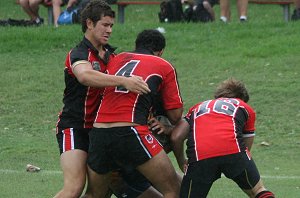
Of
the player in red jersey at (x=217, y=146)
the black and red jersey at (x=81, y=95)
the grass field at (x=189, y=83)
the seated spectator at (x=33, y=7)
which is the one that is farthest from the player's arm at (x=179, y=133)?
the seated spectator at (x=33, y=7)

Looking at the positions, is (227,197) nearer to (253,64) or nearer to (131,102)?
(131,102)

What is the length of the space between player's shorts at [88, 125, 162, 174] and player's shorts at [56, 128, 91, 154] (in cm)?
36

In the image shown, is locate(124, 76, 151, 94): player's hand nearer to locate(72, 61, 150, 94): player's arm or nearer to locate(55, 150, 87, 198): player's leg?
locate(72, 61, 150, 94): player's arm

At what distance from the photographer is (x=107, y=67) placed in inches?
339

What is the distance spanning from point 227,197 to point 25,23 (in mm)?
12020

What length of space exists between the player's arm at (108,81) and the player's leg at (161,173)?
0.57 m

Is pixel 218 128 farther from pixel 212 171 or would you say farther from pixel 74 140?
pixel 74 140

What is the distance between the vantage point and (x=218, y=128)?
8.45 meters

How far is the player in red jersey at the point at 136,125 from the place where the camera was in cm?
827

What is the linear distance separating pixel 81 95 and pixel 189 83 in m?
8.75

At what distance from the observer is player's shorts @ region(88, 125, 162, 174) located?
8.25 metres

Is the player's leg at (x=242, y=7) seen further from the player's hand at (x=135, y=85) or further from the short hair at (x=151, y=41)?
the player's hand at (x=135, y=85)

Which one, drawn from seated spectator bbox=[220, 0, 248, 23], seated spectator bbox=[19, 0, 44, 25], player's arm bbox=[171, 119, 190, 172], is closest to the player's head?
player's arm bbox=[171, 119, 190, 172]

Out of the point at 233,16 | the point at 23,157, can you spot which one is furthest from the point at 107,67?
the point at 233,16
